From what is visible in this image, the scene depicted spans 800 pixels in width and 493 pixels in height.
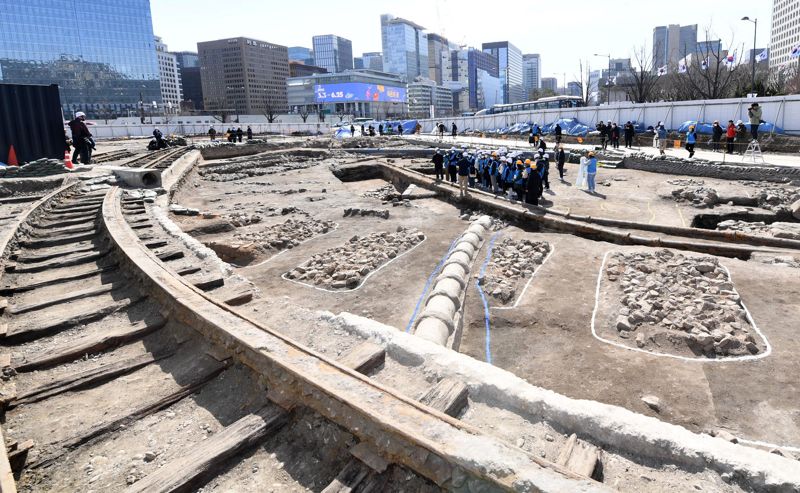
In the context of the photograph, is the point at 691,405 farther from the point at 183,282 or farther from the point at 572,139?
the point at 572,139

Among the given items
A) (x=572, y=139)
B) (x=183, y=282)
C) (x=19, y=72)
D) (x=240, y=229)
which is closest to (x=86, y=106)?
(x=19, y=72)

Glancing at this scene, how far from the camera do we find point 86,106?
117500mm

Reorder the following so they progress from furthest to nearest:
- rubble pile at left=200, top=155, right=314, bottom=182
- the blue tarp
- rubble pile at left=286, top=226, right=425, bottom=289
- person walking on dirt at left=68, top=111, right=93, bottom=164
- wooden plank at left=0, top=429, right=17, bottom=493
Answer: rubble pile at left=200, top=155, right=314, bottom=182 < the blue tarp < person walking on dirt at left=68, top=111, right=93, bottom=164 < rubble pile at left=286, top=226, right=425, bottom=289 < wooden plank at left=0, top=429, right=17, bottom=493

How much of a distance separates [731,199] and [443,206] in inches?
349

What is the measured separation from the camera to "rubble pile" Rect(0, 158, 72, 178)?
14.6 m

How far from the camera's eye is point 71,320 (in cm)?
496

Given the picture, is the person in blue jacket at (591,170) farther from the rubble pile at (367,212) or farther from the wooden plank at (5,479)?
the wooden plank at (5,479)

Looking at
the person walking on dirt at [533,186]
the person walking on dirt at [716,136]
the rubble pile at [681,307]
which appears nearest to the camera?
the rubble pile at [681,307]

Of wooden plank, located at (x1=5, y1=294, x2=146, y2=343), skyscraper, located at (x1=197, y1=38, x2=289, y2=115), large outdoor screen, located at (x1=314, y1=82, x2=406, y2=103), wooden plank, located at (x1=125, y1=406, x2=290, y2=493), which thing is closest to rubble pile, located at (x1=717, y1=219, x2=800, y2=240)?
wooden plank, located at (x1=125, y1=406, x2=290, y2=493)

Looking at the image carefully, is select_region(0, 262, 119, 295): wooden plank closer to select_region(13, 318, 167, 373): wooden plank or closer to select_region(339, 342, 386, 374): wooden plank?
select_region(13, 318, 167, 373): wooden plank

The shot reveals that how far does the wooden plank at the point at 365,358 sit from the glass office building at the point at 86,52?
129 m

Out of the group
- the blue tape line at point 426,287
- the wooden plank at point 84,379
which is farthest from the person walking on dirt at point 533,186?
the wooden plank at point 84,379

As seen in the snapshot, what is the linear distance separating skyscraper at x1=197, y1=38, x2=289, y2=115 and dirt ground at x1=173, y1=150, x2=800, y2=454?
15427 centimetres

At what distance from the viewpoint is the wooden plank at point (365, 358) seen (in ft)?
12.9
